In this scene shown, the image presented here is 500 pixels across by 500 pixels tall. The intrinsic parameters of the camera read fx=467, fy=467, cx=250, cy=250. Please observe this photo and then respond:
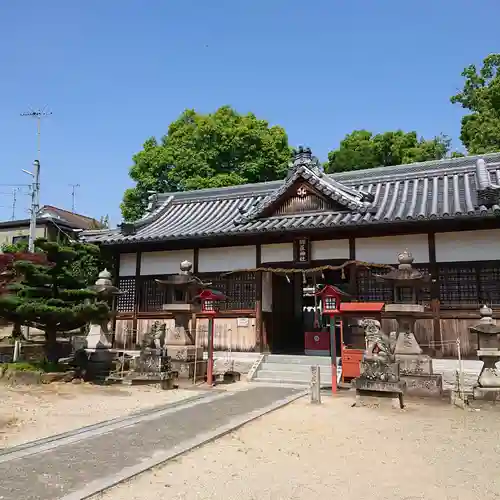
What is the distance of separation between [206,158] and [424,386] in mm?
25167

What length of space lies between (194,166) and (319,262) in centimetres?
1846

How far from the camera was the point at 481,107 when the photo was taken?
112ft

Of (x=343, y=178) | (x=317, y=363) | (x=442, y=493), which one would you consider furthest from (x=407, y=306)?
(x=343, y=178)

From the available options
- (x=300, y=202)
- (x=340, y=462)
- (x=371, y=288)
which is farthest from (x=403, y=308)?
(x=300, y=202)

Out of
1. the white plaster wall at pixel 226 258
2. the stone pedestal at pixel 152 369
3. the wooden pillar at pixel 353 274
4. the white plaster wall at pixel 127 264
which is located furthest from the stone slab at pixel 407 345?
the white plaster wall at pixel 127 264

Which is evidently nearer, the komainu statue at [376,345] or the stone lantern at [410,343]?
the komainu statue at [376,345]

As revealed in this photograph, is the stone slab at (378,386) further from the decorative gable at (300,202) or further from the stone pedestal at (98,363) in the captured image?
the stone pedestal at (98,363)

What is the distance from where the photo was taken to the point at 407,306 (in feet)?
39.9

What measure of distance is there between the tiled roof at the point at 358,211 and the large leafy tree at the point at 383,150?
63.7 ft

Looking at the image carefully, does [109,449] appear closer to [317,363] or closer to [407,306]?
[407,306]

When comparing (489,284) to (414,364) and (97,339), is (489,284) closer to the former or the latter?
(414,364)

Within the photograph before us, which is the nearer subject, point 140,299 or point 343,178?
point 140,299

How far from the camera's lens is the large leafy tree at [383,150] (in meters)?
37.9

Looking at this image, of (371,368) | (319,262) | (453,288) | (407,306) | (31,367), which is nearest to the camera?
(371,368)
